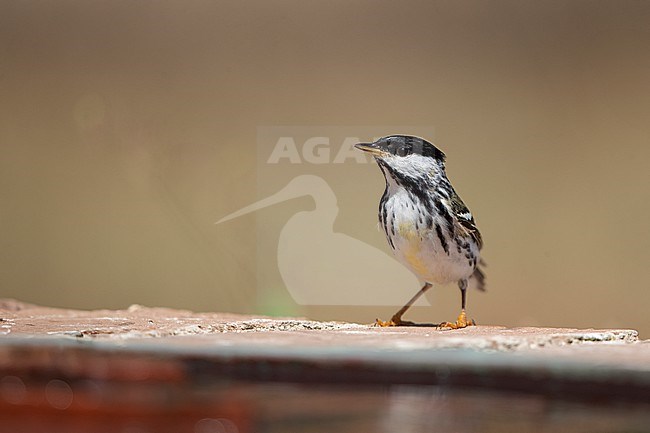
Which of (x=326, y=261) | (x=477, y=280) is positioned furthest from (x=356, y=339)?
(x=326, y=261)

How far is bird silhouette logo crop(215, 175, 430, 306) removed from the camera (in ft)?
11.2

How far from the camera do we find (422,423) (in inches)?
26.2

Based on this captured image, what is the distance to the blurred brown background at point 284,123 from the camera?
3.40 meters

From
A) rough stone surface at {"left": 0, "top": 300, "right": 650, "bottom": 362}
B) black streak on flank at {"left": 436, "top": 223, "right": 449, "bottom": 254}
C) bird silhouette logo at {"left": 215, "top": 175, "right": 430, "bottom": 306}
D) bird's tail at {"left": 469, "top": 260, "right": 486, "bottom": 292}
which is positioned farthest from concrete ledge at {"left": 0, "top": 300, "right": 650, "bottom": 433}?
bird silhouette logo at {"left": 215, "top": 175, "right": 430, "bottom": 306}

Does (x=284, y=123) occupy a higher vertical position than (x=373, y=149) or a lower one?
higher

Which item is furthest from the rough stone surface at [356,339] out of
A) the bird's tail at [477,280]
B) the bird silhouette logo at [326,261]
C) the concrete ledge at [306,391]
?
the bird silhouette logo at [326,261]

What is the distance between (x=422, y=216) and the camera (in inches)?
94.7

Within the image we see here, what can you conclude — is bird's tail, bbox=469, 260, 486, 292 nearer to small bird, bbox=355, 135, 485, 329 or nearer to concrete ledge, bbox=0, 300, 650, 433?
small bird, bbox=355, 135, 485, 329

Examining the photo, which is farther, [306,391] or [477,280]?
[477,280]

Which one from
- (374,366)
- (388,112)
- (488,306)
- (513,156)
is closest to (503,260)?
(488,306)

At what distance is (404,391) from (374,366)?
3 centimetres

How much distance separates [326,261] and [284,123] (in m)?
0.64

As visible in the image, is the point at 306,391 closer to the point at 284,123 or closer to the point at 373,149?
the point at 373,149

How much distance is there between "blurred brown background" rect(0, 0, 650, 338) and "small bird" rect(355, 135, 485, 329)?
0.92 metres
